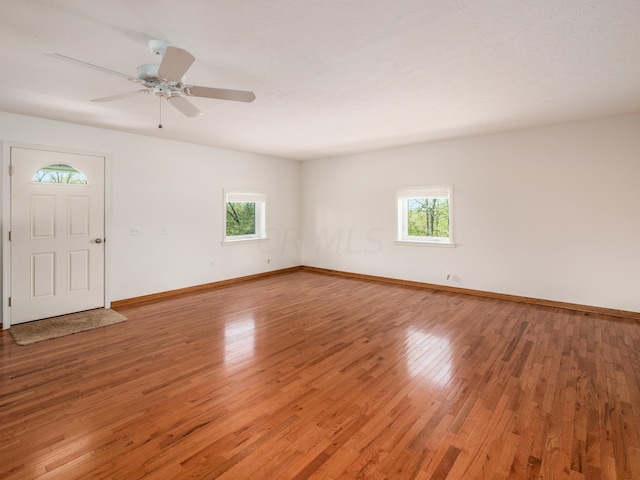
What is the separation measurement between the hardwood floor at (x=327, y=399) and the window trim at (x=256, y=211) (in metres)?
2.41

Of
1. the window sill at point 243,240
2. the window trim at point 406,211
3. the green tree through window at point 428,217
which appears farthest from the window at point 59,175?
the green tree through window at point 428,217

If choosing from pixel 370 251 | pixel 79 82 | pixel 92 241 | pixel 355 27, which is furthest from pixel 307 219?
pixel 355 27

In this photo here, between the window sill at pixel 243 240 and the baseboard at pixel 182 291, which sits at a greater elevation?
the window sill at pixel 243 240

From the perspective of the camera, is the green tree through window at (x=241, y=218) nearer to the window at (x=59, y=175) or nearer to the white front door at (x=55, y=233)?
the white front door at (x=55, y=233)

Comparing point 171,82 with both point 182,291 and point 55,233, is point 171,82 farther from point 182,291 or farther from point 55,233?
point 182,291

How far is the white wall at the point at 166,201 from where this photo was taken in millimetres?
4555

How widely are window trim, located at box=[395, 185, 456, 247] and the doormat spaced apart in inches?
185

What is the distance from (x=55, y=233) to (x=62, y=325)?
1.20 metres

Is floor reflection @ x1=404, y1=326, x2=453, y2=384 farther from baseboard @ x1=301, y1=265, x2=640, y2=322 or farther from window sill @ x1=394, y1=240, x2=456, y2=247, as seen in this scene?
window sill @ x1=394, y1=240, x2=456, y2=247

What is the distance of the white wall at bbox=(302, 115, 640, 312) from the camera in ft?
13.9

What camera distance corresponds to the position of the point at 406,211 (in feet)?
20.6

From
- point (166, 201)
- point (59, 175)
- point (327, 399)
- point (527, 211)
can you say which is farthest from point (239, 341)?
point (527, 211)

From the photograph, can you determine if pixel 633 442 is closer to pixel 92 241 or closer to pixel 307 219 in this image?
pixel 92 241

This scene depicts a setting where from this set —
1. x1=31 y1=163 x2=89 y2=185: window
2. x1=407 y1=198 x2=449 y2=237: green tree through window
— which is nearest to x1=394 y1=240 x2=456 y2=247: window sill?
x1=407 y1=198 x2=449 y2=237: green tree through window
